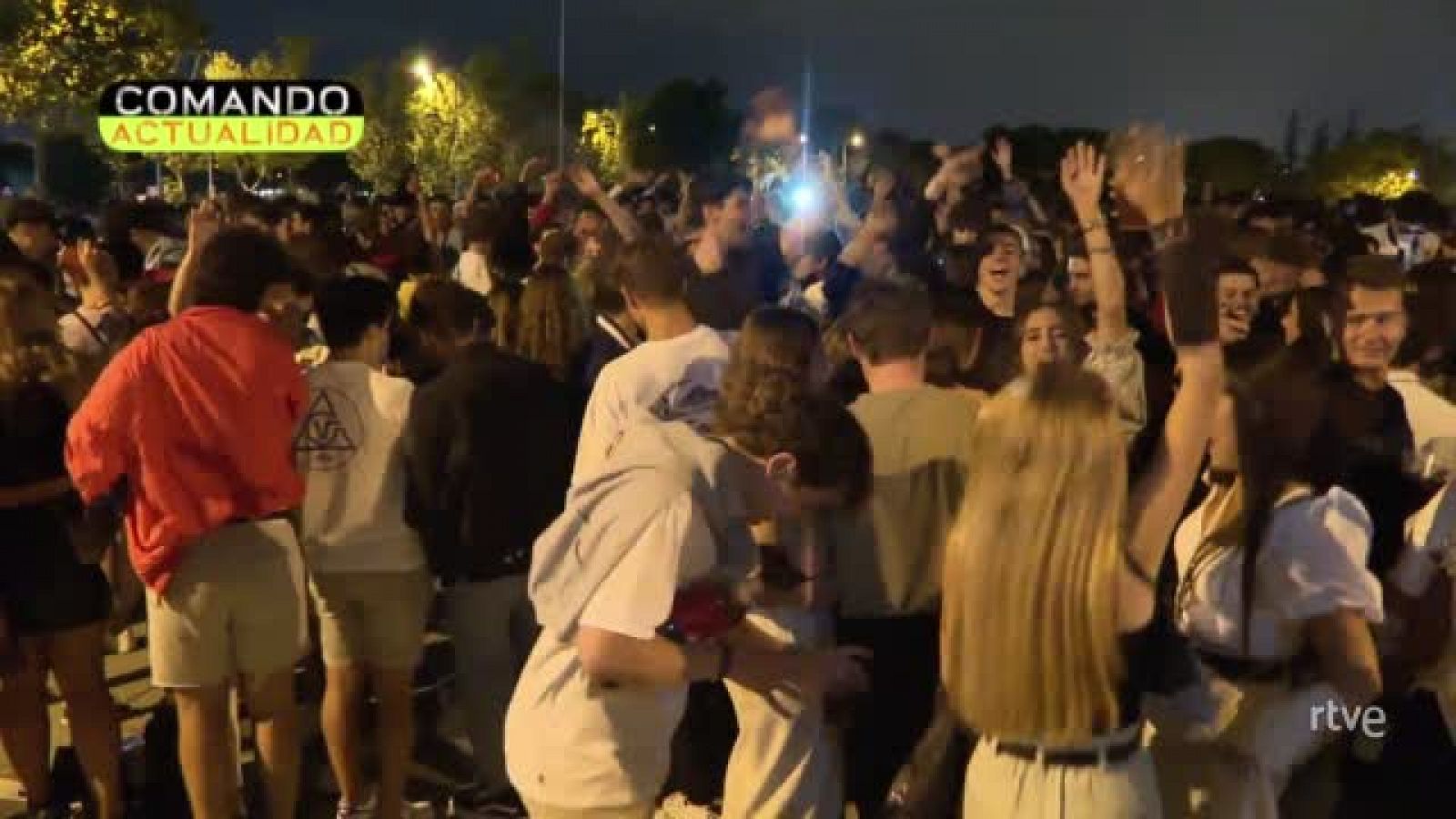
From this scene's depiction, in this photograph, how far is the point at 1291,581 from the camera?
319 centimetres

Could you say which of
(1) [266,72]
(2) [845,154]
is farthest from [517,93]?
(2) [845,154]

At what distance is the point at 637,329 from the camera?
21.0 feet

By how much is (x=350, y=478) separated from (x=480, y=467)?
17.8 inches

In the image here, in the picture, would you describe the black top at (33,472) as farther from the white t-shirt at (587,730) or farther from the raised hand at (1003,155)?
the raised hand at (1003,155)

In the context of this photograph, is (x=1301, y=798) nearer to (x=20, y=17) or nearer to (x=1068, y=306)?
(x=1068, y=306)

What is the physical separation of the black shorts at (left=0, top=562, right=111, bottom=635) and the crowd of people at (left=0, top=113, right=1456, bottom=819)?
11 mm

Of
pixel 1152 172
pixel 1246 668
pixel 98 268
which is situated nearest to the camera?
pixel 1246 668

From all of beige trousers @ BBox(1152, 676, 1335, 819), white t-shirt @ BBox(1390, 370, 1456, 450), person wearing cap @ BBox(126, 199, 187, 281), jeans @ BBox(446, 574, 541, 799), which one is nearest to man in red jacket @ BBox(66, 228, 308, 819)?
jeans @ BBox(446, 574, 541, 799)

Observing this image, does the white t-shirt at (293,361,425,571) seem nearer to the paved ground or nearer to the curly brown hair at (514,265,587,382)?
the paved ground

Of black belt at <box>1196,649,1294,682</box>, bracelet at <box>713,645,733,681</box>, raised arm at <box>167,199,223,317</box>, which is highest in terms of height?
raised arm at <box>167,199,223,317</box>

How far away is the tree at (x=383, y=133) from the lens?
6562 cm

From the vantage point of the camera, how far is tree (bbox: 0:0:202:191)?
24.6 meters

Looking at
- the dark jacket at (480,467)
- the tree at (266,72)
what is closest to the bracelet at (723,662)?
the dark jacket at (480,467)

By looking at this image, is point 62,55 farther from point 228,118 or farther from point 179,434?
point 179,434
